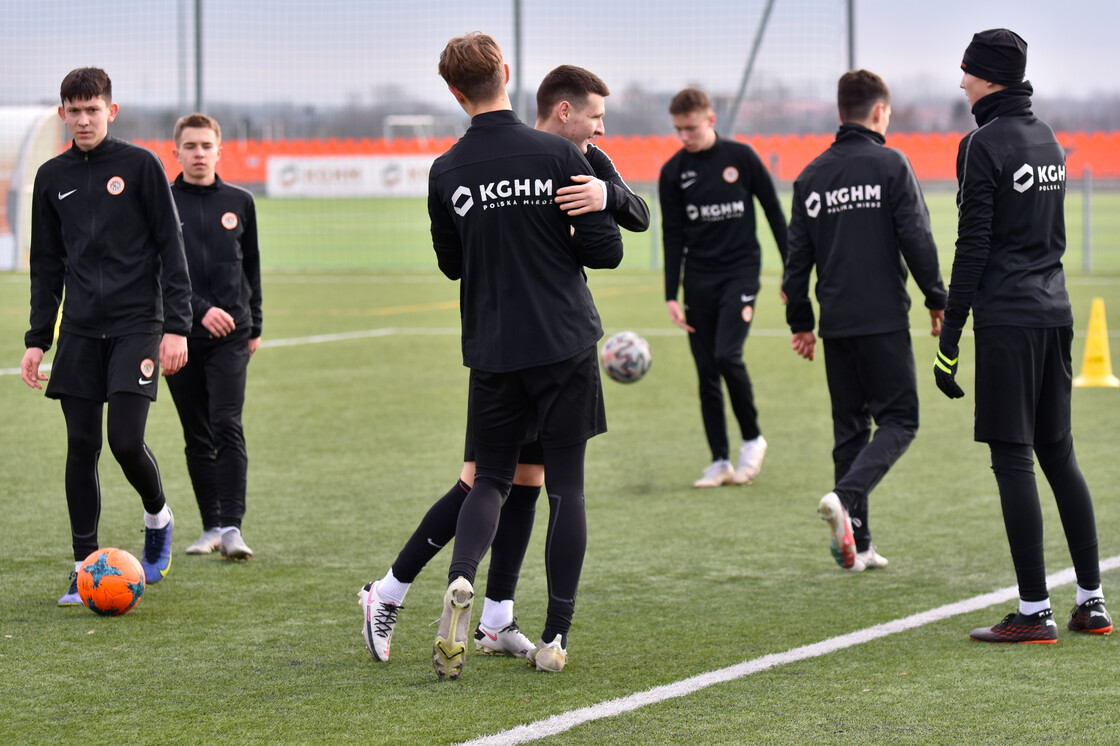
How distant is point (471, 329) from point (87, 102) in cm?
190

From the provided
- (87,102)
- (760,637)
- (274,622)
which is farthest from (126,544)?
(760,637)

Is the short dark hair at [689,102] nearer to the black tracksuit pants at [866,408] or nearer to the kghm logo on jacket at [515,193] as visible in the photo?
the black tracksuit pants at [866,408]

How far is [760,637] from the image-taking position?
15.9ft

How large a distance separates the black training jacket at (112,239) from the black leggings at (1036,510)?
3.03 metres

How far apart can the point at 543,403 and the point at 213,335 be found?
92.8 inches

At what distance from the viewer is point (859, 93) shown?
228 inches

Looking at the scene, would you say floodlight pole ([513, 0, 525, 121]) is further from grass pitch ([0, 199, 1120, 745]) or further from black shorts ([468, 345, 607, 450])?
black shorts ([468, 345, 607, 450])

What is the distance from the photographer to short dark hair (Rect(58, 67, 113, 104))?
5164 millimetres

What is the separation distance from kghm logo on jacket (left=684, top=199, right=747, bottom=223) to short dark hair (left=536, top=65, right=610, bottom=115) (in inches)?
139

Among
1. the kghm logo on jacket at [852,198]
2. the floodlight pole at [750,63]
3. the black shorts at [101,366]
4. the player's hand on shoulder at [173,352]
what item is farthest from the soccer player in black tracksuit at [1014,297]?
the floodlight pole at [750,63]

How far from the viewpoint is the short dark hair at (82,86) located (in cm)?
516

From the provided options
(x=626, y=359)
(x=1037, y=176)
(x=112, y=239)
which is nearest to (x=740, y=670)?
(x=1037, y=176)

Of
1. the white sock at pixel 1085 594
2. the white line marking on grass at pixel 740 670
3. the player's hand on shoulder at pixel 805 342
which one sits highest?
the player's hand on shoulder at pixel 805 342

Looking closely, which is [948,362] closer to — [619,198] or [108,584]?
[619,198]
